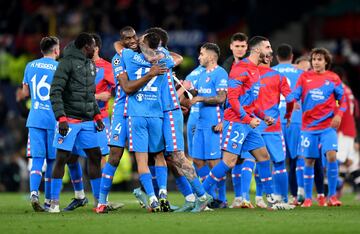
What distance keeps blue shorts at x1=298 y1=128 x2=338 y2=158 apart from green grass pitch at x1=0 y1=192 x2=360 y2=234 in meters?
1.53

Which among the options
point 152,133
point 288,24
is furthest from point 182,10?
point 152,133

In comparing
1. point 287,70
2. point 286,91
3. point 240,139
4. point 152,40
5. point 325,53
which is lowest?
point 240,139

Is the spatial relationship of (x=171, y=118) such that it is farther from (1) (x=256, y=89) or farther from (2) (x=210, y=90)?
(2) (x=210, y=90)

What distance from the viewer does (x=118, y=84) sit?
1457 cm

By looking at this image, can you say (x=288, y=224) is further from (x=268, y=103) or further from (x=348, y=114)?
(x=348, y=114)

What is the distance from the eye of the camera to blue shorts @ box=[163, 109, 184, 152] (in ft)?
45.7

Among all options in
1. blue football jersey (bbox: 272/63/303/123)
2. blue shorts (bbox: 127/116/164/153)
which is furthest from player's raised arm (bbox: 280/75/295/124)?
blue shorts (bbox: 127/116/164/153)

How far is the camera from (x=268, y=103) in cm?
1552

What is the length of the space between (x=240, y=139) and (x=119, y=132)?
5.24 feet

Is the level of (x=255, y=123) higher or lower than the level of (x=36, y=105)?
lower

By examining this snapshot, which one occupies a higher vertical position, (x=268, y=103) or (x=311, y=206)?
(x=268, y=103)

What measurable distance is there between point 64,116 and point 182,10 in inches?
565

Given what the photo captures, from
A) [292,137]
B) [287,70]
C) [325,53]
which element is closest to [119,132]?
[325,53]

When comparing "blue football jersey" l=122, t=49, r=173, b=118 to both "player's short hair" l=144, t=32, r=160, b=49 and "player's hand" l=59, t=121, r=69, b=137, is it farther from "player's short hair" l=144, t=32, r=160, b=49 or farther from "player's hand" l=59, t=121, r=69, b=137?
A: "player's hand" l=59, t=121, r=69, b=137
